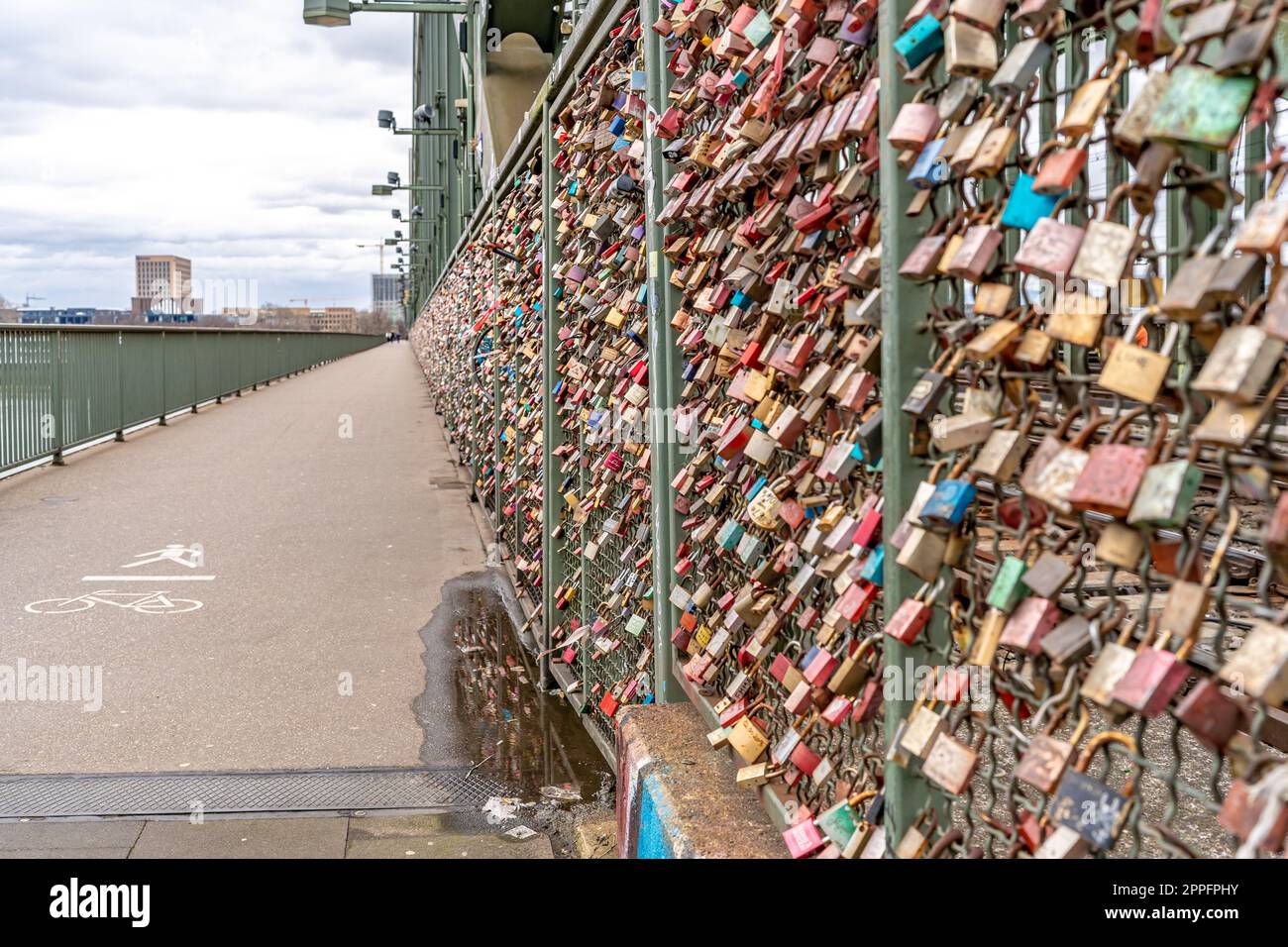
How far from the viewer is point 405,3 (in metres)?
14.9

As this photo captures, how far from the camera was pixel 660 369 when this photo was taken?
9.92 feet

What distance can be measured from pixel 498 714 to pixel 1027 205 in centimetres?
376

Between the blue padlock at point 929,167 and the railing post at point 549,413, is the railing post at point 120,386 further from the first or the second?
the blue padlock at point 929,167

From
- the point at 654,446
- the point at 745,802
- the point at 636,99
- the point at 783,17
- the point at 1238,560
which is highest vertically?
the point at 636,99

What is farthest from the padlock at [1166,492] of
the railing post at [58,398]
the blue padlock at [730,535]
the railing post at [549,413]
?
the railing post at [58,398]

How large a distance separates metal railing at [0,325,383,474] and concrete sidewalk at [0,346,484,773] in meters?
0.33

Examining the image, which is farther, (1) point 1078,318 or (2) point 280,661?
(2) point 280,661

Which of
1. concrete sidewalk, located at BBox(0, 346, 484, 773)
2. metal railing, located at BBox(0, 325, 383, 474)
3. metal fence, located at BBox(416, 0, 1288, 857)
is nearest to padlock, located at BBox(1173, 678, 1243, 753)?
metal fence, located at BBox(416, 0, 1288, 857)

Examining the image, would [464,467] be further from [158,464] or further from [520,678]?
[520,678]

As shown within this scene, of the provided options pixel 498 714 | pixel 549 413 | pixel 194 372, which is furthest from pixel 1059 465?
pixel 194 372

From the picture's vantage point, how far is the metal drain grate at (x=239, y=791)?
360cm

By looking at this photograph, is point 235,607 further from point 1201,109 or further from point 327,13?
point 327,13
